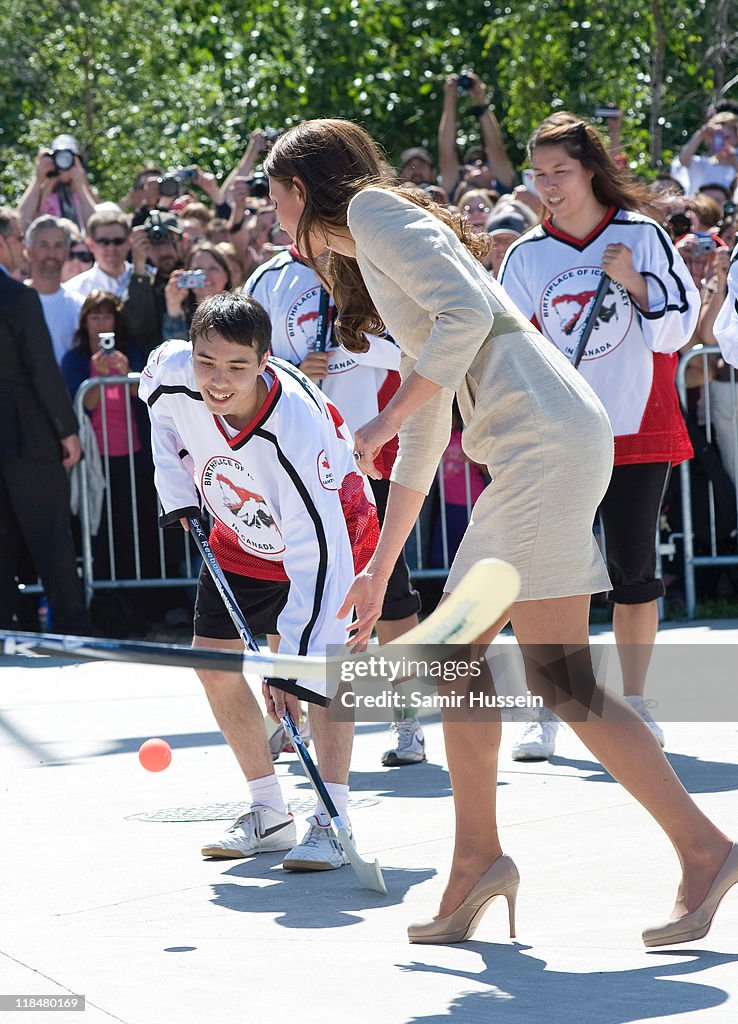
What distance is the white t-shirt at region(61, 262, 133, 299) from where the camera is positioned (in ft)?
30.2

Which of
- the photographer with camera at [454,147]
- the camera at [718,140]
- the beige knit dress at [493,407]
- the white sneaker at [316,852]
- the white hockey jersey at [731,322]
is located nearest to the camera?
the beige knit dress at [493,407]

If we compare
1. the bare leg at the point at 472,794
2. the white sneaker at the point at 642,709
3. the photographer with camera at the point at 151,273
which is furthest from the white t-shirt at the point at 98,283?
the bare leg at the point at 472,794

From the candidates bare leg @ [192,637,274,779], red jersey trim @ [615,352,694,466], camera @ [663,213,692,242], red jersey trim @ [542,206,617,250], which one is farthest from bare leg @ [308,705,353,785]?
camera @ [663,213,692,242]

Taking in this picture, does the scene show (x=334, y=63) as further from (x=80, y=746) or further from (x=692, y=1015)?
(x=692, y=1015)

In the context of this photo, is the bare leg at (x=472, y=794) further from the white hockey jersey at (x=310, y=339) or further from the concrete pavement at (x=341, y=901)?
the white hockey jersey at (x=310, y=339)

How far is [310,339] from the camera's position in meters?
5.61

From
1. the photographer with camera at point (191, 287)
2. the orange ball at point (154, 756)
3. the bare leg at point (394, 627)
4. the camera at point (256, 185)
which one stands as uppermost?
the camera at point (256, 185)

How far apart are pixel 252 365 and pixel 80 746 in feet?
6.98

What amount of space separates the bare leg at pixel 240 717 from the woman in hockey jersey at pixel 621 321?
121cm

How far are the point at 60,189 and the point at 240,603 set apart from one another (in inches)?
291

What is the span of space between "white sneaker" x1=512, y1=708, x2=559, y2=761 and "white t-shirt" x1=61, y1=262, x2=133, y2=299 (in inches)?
187

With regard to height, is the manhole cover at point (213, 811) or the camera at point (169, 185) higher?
the camera at point (169, 185)

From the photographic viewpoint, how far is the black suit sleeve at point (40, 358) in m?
7.80

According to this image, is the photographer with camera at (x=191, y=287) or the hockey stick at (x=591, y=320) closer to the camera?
the hockey stick at (x=591, y=320)
